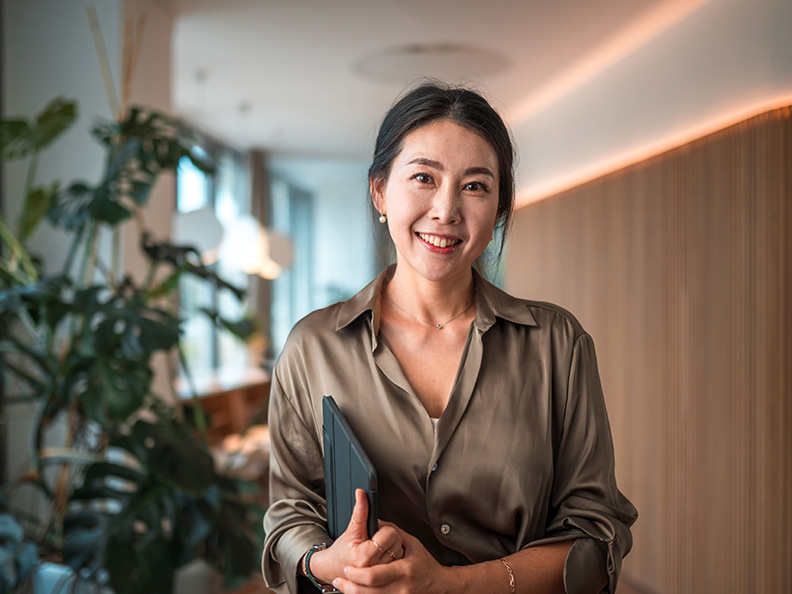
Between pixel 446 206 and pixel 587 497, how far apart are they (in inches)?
19.4

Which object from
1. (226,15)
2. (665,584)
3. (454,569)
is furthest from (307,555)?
(226,15)

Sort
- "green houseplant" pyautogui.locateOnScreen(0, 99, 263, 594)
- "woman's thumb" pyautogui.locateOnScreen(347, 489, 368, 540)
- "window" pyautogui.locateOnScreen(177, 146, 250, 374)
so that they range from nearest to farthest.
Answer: "woman's thumb" pyautogui.locateOnScreen(347, 489, 368, 540) → "green houseplant" pyautogui.locateOnScreen(0, 99, 263, 594) → "window" pyautogui.locateOnScreen(177, 146, 250, 374)

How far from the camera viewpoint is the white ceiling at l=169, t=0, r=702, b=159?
350 cm

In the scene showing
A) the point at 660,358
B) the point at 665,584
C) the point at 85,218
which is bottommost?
the point at 665,584

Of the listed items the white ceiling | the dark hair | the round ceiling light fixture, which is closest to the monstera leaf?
the dark hair

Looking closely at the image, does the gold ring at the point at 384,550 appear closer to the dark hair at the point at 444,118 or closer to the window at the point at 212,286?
the dark hair at the point at 444,118

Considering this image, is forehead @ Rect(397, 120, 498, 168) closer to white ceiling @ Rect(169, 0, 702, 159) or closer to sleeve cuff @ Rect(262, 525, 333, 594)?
sleeve cuff @ Rect(262, 525, 333, 594)

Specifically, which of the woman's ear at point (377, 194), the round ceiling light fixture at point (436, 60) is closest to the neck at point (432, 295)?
the woman's ear at point (377, 194)

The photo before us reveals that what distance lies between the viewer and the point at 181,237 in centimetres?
332

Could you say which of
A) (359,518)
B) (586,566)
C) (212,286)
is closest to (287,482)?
(359,518)

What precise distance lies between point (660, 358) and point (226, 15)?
2977 millimetres

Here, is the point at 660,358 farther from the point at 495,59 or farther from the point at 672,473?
the point at 495,59

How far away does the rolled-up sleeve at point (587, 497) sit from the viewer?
3.32ft

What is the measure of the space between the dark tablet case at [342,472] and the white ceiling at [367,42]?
203 cm
